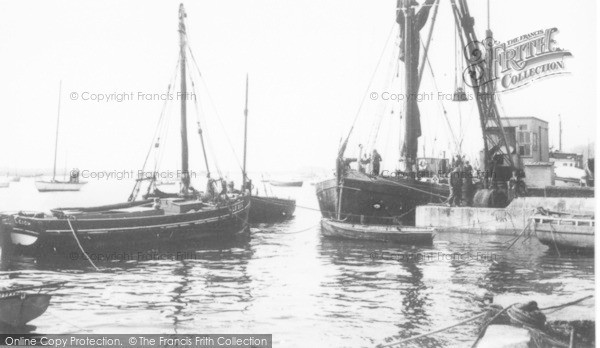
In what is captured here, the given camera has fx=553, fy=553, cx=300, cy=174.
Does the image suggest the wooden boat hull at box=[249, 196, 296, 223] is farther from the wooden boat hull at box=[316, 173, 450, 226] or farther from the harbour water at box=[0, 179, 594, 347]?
the harbour water at box=[0, 179, 594, 347]

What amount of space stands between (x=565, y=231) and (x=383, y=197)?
9.02 m

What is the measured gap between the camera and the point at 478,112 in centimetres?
2681

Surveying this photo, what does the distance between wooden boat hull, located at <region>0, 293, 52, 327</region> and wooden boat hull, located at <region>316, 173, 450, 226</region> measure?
55.1 feet

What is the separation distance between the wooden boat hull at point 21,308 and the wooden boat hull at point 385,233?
554 inches

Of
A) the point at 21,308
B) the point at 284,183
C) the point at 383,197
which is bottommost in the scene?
the point at 21,308

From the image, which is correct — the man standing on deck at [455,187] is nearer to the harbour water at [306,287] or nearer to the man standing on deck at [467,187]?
the man standing on deck at [467,187]

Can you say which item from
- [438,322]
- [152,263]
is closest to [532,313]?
Result: [438,322]

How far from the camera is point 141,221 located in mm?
20094

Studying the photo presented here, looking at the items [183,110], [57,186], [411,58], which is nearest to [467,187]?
[411,58]

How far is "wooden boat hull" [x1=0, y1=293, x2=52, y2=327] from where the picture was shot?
972cm

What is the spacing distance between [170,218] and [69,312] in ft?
31.7

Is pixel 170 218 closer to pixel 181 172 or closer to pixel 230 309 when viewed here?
pixel 181 172

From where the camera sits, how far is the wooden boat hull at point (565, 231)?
1750cm

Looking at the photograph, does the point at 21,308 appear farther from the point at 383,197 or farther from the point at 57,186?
the point at 57,186
